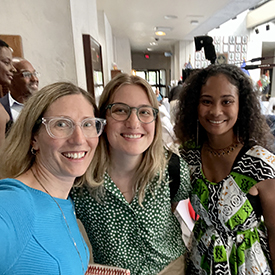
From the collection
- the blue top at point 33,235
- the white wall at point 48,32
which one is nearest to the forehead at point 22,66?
the white wall at point 48,32

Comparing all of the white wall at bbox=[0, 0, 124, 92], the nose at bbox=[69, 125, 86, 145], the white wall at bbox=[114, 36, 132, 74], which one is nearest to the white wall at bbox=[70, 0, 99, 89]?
the white wall at bbox=[0, 0, 124, 92]

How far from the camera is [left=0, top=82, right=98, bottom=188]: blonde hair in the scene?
744 millimetres

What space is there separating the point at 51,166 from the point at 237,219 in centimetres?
91

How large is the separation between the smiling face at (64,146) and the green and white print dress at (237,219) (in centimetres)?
69

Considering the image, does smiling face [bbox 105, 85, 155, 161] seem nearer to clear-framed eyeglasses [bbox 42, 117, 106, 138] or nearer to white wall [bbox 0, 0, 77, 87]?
clear-framed eyeglasses [bbox 42, 117, 106, 138]

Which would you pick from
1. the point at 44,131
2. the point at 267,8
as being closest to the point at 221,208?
the point at 44,131

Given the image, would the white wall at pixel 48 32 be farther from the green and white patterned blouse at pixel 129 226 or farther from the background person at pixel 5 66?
the green and white patterned blouse at pixel 129 226

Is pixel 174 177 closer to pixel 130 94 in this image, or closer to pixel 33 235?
pixel 130 94

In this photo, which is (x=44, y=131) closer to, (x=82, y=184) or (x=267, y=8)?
(x=82, y=184)

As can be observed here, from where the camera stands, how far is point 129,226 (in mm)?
973

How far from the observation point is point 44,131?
2.40 feet

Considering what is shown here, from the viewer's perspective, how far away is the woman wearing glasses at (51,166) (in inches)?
25.0

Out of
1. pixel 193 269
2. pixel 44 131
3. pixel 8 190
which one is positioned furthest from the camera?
pixel 193 269

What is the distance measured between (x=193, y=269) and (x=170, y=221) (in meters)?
0.37
